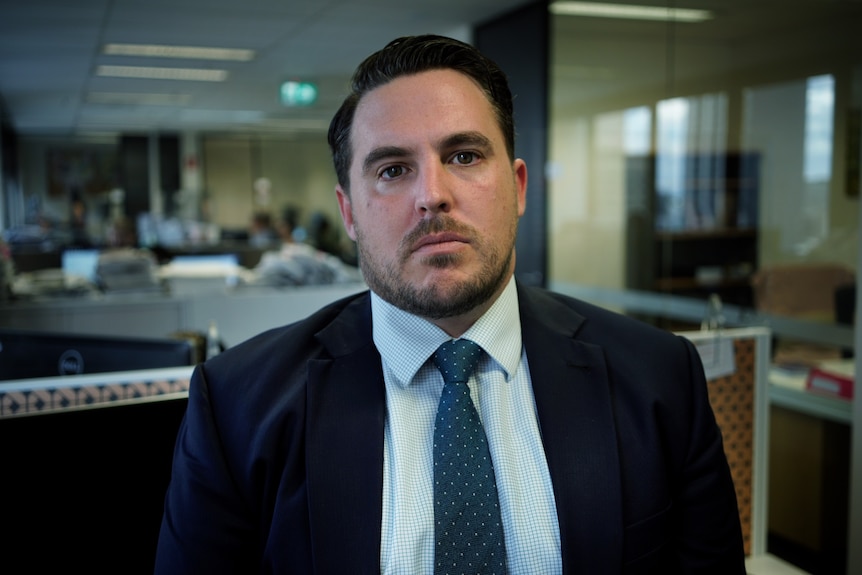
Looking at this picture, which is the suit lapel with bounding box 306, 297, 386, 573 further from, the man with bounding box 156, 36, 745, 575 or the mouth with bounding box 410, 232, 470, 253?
the mouth with bounding box 410, 232, 470, 253

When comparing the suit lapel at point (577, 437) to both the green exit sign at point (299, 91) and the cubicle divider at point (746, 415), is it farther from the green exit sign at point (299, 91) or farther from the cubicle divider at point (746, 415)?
the green exit sign at point (299, 91)

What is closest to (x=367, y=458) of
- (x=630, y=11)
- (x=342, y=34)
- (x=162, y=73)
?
(x=630, y=11)

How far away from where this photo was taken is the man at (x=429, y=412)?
39.8 inches

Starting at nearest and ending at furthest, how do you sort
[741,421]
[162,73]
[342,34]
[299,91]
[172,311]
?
[741,421], [172,311], [342,34], [299,91], [162,73]

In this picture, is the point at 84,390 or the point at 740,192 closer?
the point at 84,390

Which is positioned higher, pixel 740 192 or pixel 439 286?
pixel 740 192

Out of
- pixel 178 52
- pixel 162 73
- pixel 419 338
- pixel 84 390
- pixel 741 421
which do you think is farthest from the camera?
pixel 162 73

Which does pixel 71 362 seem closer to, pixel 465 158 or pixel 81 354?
pixel 81 354

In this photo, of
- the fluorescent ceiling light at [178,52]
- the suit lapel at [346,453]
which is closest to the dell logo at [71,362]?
the suit lapel at [346,453]

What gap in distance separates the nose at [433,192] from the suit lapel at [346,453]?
0.80ft

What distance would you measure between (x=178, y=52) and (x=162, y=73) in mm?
1146

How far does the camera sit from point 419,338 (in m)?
1.11

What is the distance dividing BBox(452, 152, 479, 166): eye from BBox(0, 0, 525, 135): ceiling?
5.90 feet

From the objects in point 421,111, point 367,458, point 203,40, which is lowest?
point 367,458
